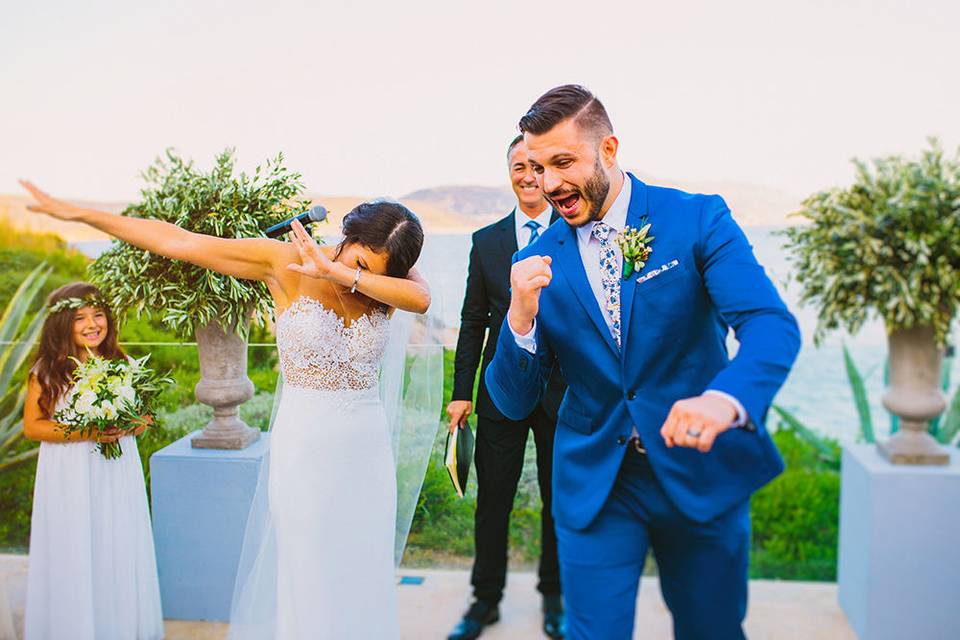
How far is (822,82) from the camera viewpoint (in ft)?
17.1

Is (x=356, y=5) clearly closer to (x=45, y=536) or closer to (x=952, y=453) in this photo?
(x=45, y=536)

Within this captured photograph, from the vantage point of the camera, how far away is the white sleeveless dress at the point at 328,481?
9.15 ft

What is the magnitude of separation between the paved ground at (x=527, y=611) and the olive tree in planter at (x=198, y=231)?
1.26 metres

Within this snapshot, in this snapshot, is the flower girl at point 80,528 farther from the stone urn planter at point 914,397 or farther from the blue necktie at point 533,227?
the stone urn planter at point 914,397

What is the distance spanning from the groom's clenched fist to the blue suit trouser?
420mm

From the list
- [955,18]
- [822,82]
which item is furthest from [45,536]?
[955,18]

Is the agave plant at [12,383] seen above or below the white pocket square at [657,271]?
below

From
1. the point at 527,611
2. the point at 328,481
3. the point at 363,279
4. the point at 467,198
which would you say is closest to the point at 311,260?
the point at 363,279

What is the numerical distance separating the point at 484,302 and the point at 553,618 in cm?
136

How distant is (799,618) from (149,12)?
568 cm

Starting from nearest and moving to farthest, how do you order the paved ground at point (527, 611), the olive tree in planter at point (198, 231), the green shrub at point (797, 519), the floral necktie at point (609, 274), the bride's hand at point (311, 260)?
the floral necktie at point (609, 274) → the bride's hand at point (311, 260) → the olive tree in planter at point (198, 231) → the paved ground at point (527, 611) → the green shrub at point (797, 519)

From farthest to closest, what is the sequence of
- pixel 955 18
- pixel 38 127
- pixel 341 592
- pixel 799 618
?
1. pixel 38 127
2. pixel 955 18
3. pixel 799 618
4. pixel 341 592

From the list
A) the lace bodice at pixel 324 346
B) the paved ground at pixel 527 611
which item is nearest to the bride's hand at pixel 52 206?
the lace bodice at pixel 324 346

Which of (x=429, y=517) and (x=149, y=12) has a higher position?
(x=149, y=12)
